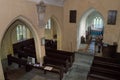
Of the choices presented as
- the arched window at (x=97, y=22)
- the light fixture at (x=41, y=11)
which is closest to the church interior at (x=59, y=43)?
the light fixture at (x=41, y=11)

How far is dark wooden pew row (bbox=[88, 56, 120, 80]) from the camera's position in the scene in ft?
21.2

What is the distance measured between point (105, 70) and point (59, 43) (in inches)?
226

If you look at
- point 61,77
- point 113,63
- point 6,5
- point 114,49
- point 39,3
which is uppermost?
point 39,3

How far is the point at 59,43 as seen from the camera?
11.7 m

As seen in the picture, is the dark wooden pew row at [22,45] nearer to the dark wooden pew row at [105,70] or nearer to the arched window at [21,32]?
the arched window at [21,32]

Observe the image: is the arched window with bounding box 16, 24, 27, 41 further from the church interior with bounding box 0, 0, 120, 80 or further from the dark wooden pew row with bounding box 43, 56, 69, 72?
the dark wooden pew row with bounding box 43, 56, 69, 72

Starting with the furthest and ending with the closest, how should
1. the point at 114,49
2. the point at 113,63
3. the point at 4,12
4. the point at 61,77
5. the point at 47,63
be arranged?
the point at 114,49 → the point at 47,63 → the point at 113,63 → the point at 61,77 → the point at 4,12

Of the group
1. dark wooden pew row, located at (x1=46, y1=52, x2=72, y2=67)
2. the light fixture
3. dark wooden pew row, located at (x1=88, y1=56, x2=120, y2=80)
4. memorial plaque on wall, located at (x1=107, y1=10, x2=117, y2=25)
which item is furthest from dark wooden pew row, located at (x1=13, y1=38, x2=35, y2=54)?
memorial plaque on wall, located at (x1=107, y1=10, x2=117, y2=25)

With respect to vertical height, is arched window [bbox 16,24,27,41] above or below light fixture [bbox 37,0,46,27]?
below

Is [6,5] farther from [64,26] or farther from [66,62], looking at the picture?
[64,26]

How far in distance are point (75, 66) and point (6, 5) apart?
6.02 m

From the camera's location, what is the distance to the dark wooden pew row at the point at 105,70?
645 cm

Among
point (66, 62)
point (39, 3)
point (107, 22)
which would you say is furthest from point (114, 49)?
point (39, 3)

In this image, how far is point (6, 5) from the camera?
548cm
